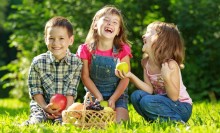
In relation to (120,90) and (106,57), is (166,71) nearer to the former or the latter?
(120,90)

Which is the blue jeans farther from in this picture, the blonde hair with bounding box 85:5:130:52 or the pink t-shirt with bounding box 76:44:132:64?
the blonde hair with bounding box 85:5:130:52

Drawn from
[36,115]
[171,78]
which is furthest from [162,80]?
[36,115]

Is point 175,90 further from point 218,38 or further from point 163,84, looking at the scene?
point 218,38

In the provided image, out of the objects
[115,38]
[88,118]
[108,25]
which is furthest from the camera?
[115,38]

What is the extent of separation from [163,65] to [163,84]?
28 centimetres

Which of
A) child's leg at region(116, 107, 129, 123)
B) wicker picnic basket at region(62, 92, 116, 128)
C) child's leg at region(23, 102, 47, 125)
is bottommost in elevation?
child's leg at region(116, 107, 129, 123)

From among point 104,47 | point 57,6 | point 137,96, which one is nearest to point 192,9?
point 57,6

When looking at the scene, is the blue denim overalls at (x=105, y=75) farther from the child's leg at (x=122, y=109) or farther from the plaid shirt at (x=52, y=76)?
the plaid shirt at (x=52, y=76)

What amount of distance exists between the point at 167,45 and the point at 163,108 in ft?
2.15

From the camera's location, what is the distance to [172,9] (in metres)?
11.0

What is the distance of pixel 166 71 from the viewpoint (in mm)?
5219

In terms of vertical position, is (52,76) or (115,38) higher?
(115,38)

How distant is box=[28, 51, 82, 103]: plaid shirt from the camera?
579 cm

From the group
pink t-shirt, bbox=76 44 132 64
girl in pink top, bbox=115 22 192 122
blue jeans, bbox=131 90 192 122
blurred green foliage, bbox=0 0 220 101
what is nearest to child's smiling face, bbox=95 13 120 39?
pink t-shirt, bbox=76 44 132 64
